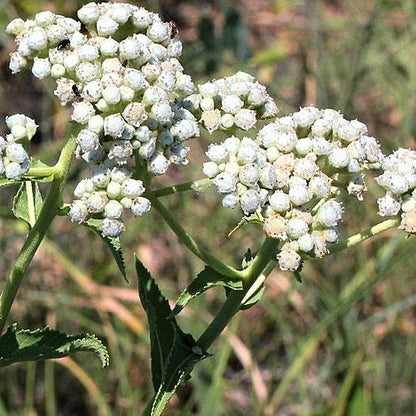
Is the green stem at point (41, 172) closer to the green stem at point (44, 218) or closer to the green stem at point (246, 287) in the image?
the green stem at point (44, 218)

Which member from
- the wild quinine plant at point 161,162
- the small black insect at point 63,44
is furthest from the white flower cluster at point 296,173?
the small black insect at point 63,44

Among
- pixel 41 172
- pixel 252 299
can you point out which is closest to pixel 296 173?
pixel 252 299

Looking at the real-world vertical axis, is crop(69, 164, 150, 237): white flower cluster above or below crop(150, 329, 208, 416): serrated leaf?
above

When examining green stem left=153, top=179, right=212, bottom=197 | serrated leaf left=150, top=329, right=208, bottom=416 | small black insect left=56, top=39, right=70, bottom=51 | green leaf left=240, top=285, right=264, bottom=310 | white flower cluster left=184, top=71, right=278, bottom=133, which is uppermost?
small black insect left=56, top=39, right=70, bottom=51

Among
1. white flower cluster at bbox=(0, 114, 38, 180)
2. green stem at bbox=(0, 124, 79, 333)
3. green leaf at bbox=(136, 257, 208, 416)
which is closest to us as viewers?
white flower cluster at bbox=(0, 114, 38, 180)

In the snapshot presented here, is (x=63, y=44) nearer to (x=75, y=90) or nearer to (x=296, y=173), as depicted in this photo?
(x=75, y=90)

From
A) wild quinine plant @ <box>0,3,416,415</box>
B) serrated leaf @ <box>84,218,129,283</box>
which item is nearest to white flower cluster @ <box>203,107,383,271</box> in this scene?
wild quinine plant @ <box>0,3,416,415</box>

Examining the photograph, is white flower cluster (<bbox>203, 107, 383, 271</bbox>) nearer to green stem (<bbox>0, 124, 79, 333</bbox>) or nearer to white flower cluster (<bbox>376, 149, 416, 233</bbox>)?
white flower cluster (<bbox>376, 149, 416, 233</bbox>)
